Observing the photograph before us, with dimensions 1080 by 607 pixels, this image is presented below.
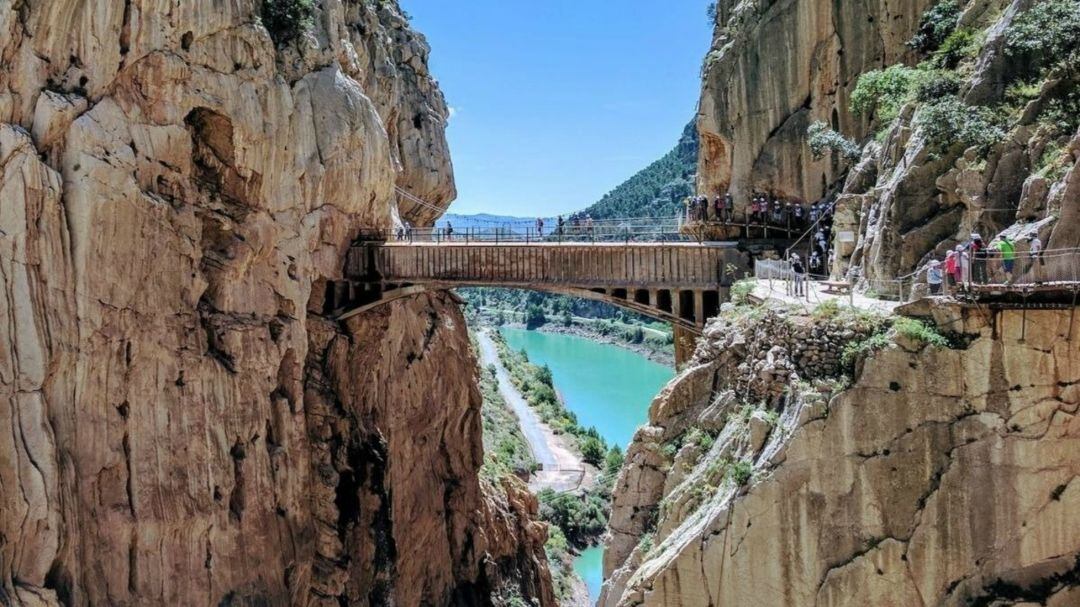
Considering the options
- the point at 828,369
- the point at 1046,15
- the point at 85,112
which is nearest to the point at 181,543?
the point at 85,112

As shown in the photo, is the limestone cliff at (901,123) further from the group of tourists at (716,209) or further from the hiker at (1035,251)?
the group of tourists at (716,209)

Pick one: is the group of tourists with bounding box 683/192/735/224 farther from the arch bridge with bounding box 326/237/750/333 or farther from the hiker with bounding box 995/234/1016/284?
the hiker with bounding box 995/234/1016/284

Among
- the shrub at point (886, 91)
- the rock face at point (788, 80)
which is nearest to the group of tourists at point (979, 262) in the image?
the shrub at point (886, 91)

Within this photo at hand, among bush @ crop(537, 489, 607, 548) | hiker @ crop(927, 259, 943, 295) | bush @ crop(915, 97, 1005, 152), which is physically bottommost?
bush @ crop(537, 489, 607, 548)

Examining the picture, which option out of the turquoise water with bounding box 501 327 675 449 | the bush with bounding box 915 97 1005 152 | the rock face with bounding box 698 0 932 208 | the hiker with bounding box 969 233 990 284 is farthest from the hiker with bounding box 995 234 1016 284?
the turquoise water with bounding box 501 327 675 449

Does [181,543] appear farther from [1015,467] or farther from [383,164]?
[1015,467]

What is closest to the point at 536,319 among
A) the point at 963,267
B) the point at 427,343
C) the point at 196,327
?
the point at 427,343
